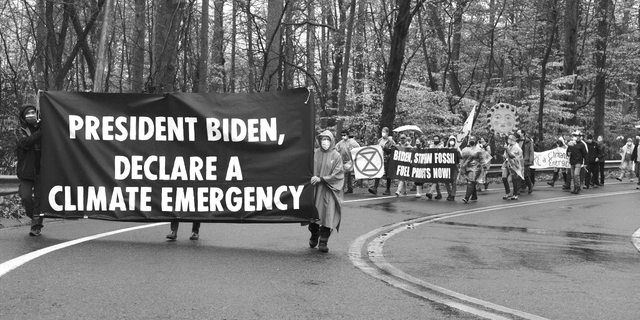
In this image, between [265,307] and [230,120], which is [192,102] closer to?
[230,120]

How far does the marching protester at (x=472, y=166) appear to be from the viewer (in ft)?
63.9

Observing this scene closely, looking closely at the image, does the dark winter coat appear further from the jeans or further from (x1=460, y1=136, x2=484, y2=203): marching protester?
the jeans

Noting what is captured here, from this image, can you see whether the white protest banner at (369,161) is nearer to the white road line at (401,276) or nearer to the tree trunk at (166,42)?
the tree trunk at (166,42)

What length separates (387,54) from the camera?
1470 inches

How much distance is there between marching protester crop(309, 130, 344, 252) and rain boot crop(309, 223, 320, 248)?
0.04 feet

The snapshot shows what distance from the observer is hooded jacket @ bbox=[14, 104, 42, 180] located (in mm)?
10258

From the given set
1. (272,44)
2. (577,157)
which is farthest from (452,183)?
(272,44)

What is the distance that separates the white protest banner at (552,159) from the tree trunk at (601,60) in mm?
12504

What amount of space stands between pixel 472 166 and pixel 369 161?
297 cm

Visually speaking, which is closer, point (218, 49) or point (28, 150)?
point (28, 150)

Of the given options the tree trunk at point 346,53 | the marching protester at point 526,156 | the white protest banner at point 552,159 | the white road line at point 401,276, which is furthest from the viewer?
the tree trunk at point 346,53

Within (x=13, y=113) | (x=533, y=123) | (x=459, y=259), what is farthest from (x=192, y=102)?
(x=533, y=123)

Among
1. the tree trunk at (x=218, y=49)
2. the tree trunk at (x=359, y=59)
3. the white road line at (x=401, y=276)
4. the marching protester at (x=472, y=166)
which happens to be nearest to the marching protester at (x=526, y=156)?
the marching protester at (x=472, y=166)

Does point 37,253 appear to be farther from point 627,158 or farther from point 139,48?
point 627,158
